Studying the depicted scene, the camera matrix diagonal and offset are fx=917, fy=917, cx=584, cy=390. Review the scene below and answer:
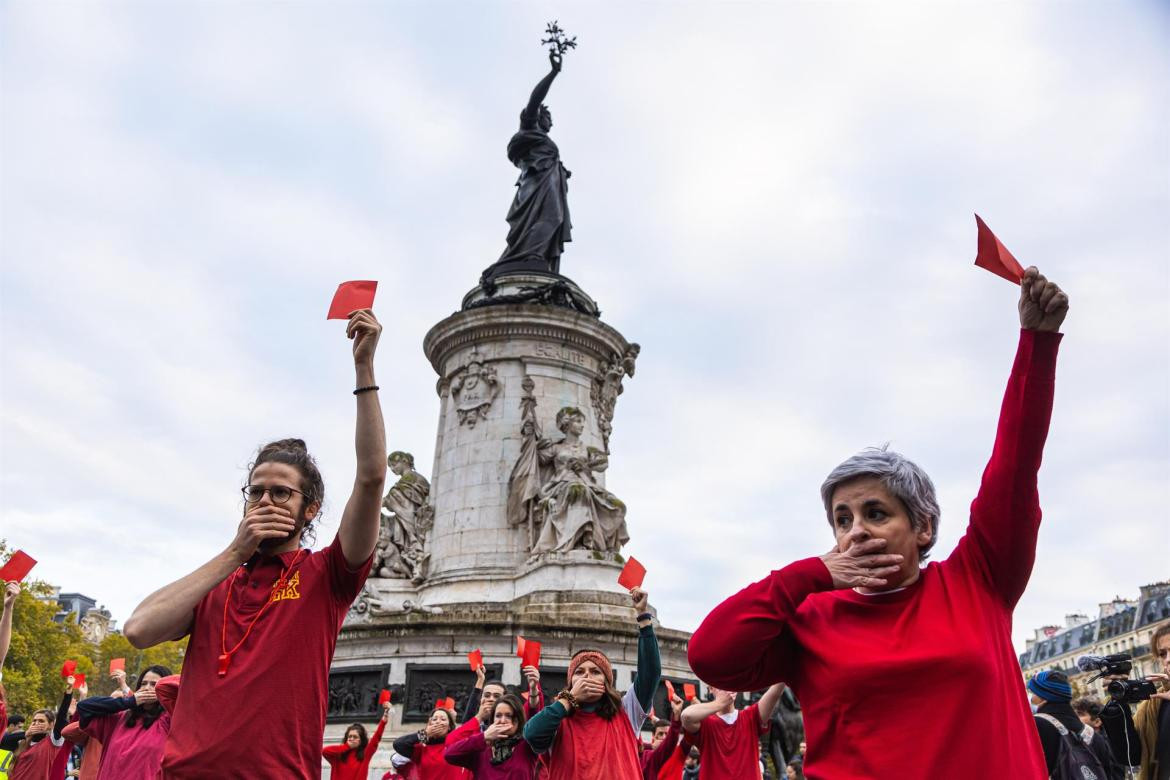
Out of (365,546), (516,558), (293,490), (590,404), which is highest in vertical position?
(590,404)

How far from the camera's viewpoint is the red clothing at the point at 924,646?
2209mm

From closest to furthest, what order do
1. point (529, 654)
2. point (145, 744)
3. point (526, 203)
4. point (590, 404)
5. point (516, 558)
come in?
point (145, 744) < point (529, 654) < point (516, 558) < point (590, 404) < point (526, 203)

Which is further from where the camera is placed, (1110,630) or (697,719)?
(1110,630)

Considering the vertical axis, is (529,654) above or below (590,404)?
below

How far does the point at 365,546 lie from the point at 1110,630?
74962 millimetres

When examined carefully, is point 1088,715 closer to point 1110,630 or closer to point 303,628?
point 303,628

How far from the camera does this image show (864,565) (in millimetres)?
2379

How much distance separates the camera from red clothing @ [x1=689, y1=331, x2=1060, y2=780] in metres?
2.21

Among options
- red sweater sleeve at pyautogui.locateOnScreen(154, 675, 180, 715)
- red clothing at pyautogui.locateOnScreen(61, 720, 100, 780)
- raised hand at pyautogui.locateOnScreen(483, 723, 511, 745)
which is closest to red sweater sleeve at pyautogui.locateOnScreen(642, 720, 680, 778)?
raised hand at pyautogui.locateOnScreen(483, 723, 511, 745)

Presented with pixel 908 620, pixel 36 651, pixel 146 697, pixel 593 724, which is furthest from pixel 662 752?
pixel 36 651

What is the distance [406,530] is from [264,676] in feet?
47.0

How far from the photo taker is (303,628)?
2988 millimetres

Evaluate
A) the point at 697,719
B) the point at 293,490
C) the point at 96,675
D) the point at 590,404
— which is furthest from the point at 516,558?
the point at 96,675

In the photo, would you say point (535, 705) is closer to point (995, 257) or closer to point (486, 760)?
point (486, 760)
